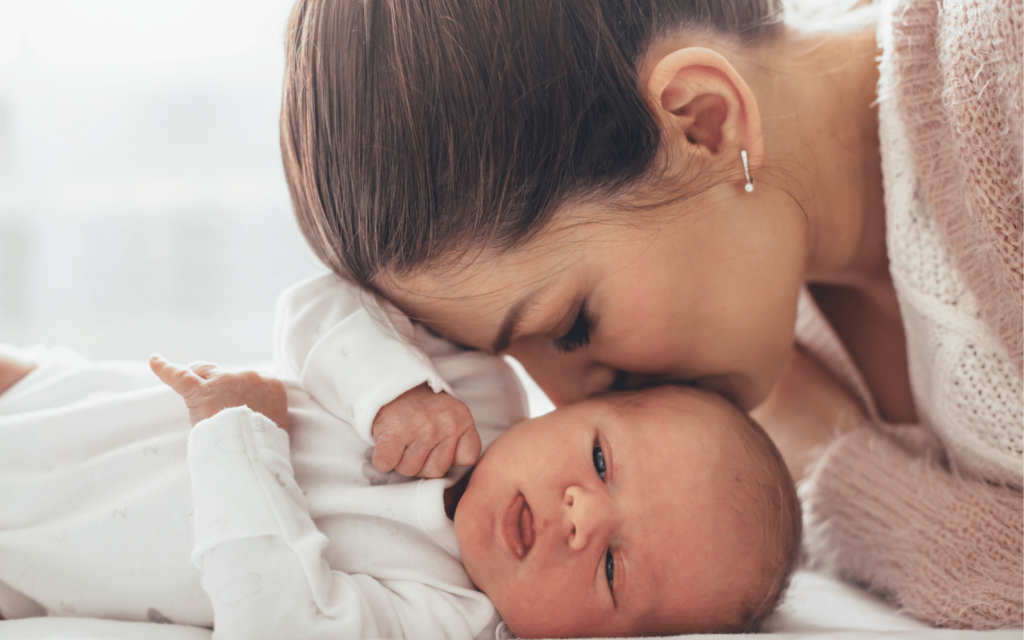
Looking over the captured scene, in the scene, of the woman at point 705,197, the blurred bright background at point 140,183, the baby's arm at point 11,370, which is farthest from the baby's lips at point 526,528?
the blurred bright background at point 140,183

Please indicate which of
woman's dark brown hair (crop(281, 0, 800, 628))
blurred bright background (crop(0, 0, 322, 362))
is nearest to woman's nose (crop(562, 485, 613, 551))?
woman's dark brown hair (crop(281, 0, 800, 628))

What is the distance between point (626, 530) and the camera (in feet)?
2.65

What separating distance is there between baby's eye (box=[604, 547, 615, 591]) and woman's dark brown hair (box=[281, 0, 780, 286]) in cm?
37

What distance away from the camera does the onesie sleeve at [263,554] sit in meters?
0.69

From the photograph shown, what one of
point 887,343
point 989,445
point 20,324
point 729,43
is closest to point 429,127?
point 729,43

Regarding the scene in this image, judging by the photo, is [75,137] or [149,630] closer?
[149,630]

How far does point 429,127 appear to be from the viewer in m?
0.71

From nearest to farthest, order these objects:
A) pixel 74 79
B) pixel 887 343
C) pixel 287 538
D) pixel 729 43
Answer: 1. pixel 287 538
2. pixel 729 43
3. pixel 887 343
4. pixel 74 79

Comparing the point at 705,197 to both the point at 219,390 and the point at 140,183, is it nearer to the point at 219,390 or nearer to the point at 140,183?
the point at 219,390

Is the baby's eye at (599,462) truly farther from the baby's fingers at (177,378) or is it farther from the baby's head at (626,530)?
the baby's fingers at (177,378)

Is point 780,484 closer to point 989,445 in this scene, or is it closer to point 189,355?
point 989,445

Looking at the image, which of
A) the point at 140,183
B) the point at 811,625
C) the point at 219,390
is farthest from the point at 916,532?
the point at 140,183

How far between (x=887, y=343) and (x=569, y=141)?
2.67 feet

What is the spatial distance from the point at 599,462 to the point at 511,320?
198 mm
